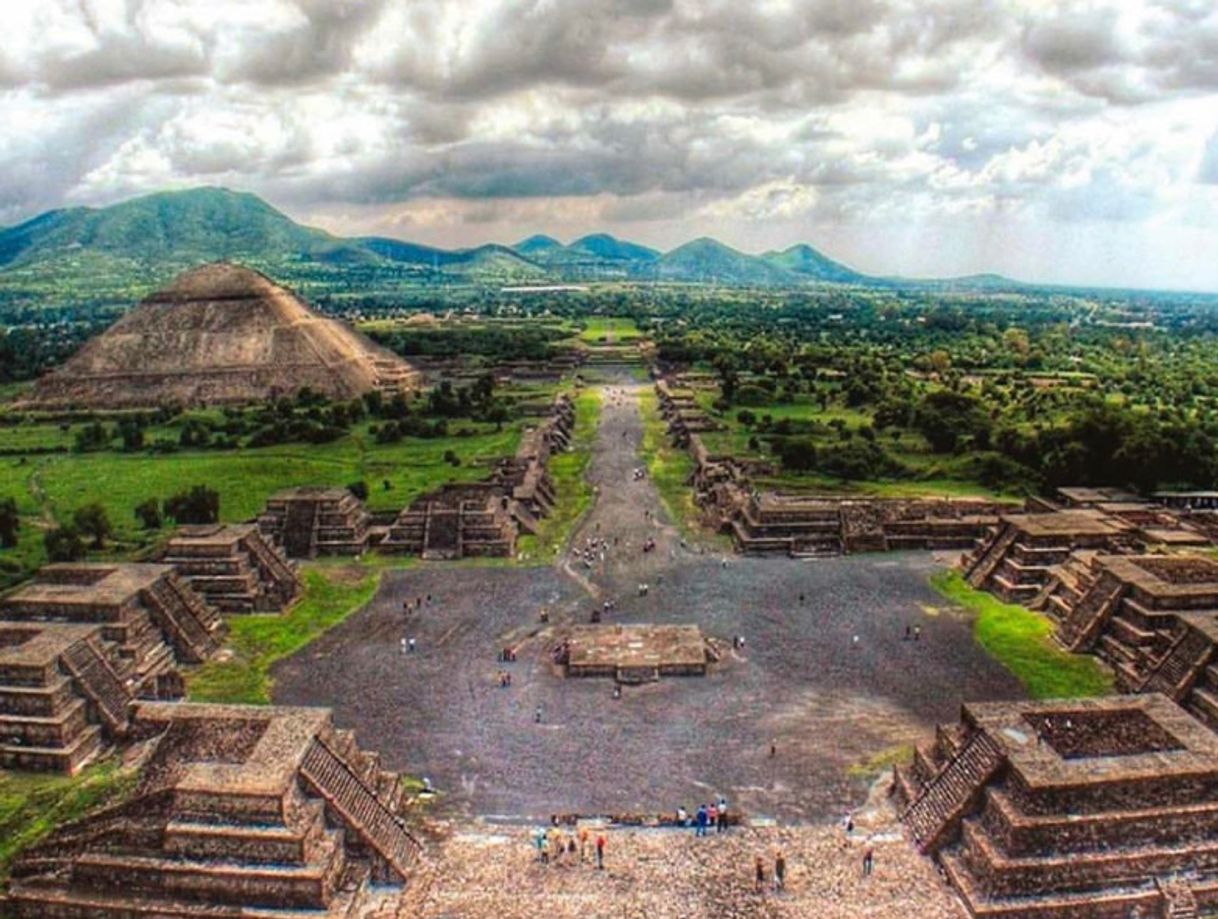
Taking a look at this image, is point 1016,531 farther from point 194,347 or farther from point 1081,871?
point 194,347

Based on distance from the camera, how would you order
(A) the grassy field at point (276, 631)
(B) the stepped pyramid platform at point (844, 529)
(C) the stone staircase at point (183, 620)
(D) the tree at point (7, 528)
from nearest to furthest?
(A) the grassy field at point (276, 631) < (C) the stone staircase at point (183, 620) < (B) the stepped pyramid platform at point (844, 529) < (D) the tree at point (7, 528)

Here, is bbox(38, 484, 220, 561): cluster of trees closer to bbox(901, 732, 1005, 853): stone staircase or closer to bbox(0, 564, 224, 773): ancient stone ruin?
bbox(0, 564, 224, 773): ancient stone ruin

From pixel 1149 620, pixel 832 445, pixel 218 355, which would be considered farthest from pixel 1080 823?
pixel 218 355

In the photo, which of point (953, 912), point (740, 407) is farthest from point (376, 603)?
point (740, 407)

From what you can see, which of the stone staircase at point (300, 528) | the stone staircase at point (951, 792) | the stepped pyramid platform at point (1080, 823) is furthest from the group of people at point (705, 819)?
the stone staircase at point (300, 528)

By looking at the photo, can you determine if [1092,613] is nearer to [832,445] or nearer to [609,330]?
[832,445]

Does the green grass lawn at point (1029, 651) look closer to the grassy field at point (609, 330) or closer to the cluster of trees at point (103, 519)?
the cluster of trees at point (103, 519)
